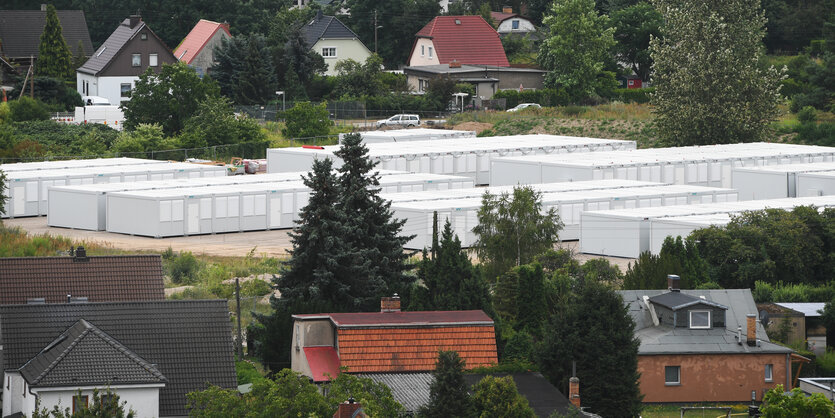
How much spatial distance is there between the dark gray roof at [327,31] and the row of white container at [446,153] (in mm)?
32751

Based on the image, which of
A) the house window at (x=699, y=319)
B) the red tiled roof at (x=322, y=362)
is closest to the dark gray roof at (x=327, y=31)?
the house window at (x=699, y=319)

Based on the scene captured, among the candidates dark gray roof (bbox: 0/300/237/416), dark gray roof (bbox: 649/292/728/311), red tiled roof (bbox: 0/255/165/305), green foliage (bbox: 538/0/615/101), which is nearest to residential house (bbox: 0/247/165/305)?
red tiled roof (bbox: 0/255/165/305)

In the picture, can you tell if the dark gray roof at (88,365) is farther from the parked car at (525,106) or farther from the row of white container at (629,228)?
the parked car at (525,106)

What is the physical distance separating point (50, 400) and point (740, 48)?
57.8 meters

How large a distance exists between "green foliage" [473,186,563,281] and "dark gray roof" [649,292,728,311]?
27.0 feet

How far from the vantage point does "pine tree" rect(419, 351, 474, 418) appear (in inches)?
993

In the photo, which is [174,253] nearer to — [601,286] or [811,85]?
[601,286]

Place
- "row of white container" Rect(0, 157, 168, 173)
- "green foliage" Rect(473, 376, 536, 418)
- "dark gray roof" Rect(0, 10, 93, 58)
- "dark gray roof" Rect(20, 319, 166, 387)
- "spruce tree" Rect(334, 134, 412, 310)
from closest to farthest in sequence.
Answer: "green foliage" Rect(473, 376, 536, 418) < "dark gray roof" Rect(20, 319, 166, 387) < "spruce tree" Rect(334, 134, 412, 310) < "row of white container" Rect(0, 157, 168, 173) < "dark gray roof" Rect(0, 10, 93, 58)

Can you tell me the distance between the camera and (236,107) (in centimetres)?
9519

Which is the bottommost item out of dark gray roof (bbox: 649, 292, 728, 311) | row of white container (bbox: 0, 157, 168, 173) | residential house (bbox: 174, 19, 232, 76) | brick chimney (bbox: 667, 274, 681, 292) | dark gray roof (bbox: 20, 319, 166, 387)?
dark gray roof (bbox: 20, 319, 166, 387)

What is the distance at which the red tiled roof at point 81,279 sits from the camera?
3319 cm

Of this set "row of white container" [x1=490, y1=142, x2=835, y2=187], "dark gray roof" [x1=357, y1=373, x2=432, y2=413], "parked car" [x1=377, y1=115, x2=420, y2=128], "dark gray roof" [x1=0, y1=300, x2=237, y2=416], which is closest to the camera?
"dark gray roof" [x1=357, y1=373, x2=432, y2=413]

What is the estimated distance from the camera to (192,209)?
55.7m

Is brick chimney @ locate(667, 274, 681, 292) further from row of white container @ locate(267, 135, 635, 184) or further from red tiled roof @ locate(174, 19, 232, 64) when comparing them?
red tiled roof @ locate(174, 19, 232, 64)
